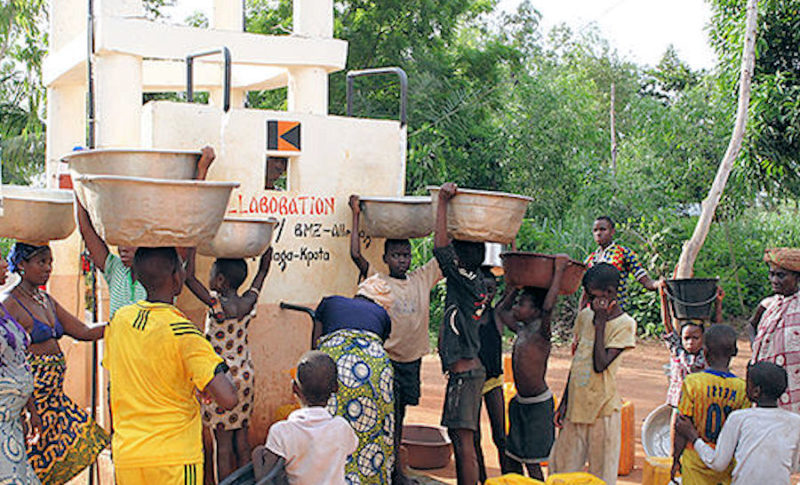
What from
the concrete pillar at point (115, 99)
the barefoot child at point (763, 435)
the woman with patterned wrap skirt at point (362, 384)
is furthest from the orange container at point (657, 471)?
the concrete pillar at point (115, 99)

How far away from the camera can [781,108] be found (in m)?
9.99

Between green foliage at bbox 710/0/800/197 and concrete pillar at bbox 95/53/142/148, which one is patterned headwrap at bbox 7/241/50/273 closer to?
concrete pillar at bbox 95/53/142/148

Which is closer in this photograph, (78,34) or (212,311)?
(212,311)

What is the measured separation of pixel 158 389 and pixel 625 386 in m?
7.49

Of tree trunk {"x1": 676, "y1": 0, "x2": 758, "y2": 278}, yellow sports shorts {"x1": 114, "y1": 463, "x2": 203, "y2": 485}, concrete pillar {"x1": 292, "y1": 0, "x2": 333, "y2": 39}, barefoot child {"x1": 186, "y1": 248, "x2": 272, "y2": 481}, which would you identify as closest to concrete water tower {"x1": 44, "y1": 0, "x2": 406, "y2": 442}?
concrete pillar {"x1": 292, "y1": 0, "x2": 333, "y2": 39}

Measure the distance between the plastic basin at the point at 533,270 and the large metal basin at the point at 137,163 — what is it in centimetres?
188

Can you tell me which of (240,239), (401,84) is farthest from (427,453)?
(401,84)

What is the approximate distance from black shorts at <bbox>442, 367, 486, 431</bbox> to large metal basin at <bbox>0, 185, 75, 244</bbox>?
90.0 inches

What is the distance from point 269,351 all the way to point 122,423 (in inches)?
100

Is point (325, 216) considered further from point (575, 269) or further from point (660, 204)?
point (660, 204)

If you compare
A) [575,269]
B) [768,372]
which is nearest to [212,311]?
[575,269]

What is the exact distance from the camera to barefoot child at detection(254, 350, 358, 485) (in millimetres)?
3174

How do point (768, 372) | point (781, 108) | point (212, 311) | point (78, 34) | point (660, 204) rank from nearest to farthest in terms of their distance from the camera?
point (768, 372) < point (212, 311) < point (78, 34) < point (781, 108) < point (660, 204)

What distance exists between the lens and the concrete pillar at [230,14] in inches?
294
